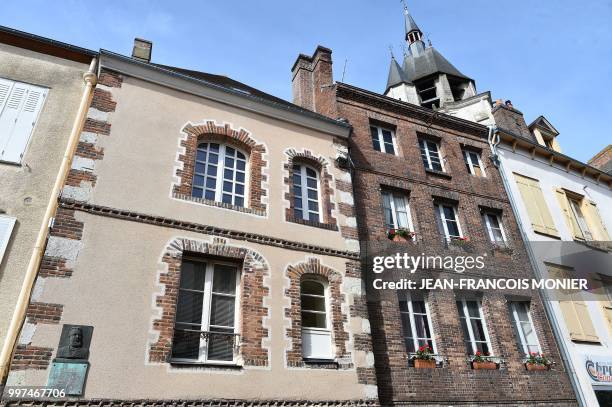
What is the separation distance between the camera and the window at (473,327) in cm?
920

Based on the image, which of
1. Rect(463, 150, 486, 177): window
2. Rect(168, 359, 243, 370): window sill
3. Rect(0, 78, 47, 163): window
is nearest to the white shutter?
Rect(0, 78, 47, 163): window

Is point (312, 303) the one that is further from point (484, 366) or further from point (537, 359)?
point (537, 359)

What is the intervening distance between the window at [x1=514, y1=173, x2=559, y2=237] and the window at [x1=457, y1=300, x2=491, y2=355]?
148 inches

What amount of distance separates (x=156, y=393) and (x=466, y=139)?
10754 millimetres

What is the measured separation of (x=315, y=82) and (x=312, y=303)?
7187mm

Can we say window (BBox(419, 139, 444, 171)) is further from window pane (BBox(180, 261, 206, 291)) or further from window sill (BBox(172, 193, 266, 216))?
window pane (BBox(180, 261, 206, 291))

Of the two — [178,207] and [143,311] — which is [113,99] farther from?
[143,311]

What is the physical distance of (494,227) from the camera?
38.4 feet

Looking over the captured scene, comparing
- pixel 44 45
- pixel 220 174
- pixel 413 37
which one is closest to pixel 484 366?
pixel 220 174

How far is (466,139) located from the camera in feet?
42.1

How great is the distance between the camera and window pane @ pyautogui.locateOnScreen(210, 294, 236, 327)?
670 cm

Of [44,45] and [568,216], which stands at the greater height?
[44,45]

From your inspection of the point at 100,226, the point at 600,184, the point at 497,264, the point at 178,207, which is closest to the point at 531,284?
the point at 497,264

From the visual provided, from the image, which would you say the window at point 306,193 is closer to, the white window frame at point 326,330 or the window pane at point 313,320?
the white window frame at point 326,330
